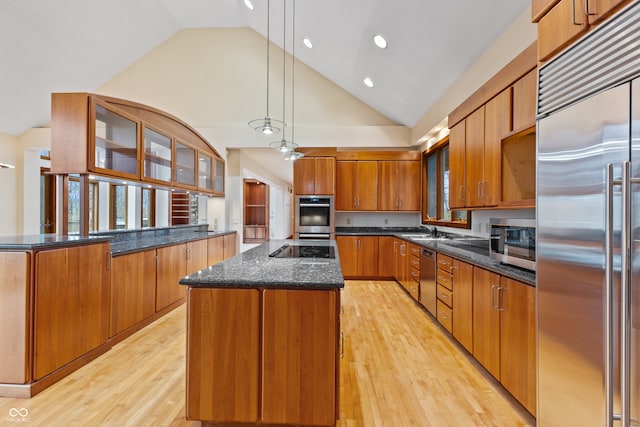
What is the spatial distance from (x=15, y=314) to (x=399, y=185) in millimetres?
5263

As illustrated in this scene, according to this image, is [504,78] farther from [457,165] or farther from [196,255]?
[196,255]

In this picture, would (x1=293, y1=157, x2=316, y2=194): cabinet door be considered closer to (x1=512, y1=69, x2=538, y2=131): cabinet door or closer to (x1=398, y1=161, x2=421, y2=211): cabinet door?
(x1=398, y1=161, x2=421, y2=211): cabinet door

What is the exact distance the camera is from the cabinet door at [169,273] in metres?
3.49

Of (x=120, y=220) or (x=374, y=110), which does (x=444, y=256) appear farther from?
(x=120, y=220)

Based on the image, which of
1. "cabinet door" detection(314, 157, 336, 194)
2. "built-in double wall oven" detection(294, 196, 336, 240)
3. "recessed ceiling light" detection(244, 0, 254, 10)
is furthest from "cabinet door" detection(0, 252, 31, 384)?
"recessed ceiling light" detection(244, 0, 254, 10)

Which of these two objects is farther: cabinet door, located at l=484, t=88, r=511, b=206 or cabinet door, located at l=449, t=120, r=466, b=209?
cabinet door, located at l=449, t=120, r=466, b=209

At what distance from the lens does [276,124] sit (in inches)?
229

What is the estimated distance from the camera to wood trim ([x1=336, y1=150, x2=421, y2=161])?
18.9 feet

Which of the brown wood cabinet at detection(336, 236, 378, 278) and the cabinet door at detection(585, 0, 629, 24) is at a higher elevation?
the cabinet door at detection(585, 0, 629, 24)

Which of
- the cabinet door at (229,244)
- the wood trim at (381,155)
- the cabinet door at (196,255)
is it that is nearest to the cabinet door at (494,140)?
the wood trim at (381,155)

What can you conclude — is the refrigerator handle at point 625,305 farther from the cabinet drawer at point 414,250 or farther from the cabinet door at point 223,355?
the cabinet drawer at point 414,250

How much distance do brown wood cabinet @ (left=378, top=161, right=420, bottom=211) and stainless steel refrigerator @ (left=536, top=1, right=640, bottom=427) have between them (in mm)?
4233

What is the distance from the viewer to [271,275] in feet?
5.63

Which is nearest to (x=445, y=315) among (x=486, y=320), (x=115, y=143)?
(x=486, y=320)
